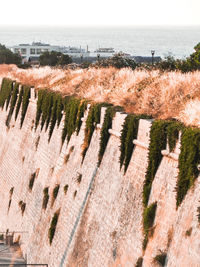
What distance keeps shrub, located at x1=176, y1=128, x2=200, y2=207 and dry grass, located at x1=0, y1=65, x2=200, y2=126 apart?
522 millimetres

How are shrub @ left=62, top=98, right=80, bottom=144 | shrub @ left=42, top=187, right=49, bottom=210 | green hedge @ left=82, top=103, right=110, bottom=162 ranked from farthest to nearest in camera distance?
1. shrub @ left=42, top=187, right=49, bottom=210
2. shrub @ left=62, top=98, right=80, bottom=144
3. green hedge @ left=82, top=103, right=110, bottom=162

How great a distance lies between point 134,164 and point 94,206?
2.45 meters

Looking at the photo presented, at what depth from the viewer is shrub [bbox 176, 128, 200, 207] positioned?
1034 cm

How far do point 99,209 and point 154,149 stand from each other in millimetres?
3496

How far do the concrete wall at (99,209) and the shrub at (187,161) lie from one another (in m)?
0.17

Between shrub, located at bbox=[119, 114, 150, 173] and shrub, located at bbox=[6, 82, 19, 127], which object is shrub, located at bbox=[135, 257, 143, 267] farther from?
shrub, located at bbox=[6, 82, 19, 127]

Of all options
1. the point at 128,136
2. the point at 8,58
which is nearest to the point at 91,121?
the point at 128,136

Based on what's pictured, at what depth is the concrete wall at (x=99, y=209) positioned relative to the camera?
426 inches

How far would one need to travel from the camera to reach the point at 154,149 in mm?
12484

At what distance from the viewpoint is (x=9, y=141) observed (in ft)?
104

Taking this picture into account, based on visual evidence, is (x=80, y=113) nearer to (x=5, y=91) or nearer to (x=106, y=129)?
(x=106, y=129)

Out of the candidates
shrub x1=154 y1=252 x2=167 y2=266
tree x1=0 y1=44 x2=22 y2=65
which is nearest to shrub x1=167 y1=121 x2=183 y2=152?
shrub x1=154 y1=252 x2=167 y2=266

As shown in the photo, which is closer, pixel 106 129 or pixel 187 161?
pixel 187 161

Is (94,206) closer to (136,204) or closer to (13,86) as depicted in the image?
(136,204)
